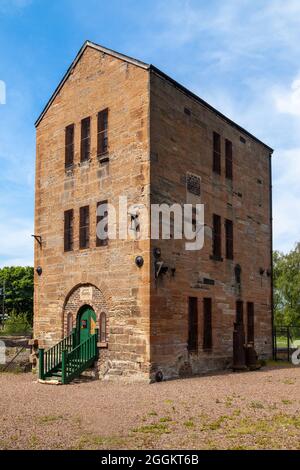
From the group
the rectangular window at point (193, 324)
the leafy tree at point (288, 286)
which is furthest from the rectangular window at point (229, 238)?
the leafy tree at point (288, 286)

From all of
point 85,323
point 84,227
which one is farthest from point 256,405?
point 84,227

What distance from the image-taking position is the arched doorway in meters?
17.5

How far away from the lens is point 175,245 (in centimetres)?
1689

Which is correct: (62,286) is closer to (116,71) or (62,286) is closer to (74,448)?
(116,71)

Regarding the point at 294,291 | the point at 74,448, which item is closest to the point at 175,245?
the point at 74,448

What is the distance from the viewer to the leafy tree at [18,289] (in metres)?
62.5

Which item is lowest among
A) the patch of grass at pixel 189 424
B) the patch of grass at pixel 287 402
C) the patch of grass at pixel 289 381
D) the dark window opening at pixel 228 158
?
the patch of grass at pixel 289 381

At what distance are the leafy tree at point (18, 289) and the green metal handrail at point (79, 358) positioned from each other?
46.4m

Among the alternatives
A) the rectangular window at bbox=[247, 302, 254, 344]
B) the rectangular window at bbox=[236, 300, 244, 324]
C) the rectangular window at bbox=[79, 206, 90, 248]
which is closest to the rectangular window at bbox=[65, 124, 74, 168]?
the rectangular window at bbox=[79, 206, 90, 248]

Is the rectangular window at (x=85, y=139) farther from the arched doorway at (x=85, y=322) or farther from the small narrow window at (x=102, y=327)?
the small narrow window at (x=102, y=327)

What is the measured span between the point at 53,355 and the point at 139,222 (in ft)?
18.7

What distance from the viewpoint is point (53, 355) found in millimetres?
17578

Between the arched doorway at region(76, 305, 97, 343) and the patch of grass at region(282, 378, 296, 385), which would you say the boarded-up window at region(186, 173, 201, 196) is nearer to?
the arched doorway at region(76, 305, 97, 343)

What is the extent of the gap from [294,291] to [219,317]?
3596 cm
